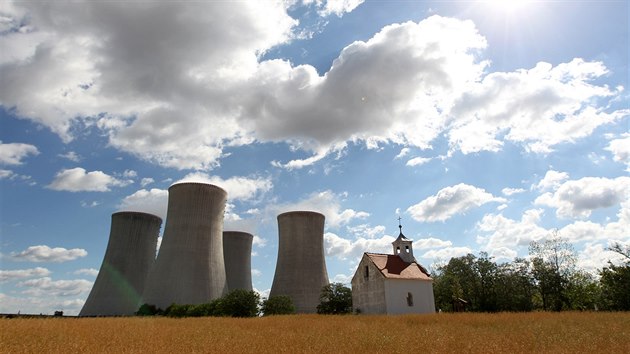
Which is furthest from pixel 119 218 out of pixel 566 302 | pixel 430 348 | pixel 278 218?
pixel 566 302

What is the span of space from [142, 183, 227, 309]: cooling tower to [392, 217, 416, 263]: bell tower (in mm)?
15028

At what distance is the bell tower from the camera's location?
35906 millimetres

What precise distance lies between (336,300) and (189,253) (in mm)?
12319

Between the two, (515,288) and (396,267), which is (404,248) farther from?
(515,288)

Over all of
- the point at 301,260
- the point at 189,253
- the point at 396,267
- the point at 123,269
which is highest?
the point at 189,253

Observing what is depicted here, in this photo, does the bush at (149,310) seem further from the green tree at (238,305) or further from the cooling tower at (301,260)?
the cooling tower at (301,260)

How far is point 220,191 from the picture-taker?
37.5 metres

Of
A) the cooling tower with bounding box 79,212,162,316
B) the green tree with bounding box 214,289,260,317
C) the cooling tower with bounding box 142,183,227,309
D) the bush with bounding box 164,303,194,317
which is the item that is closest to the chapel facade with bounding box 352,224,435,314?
the green tree with bounding box 214,289,260,317

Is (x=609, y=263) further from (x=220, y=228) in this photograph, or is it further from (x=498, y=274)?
(x=220, y=228)

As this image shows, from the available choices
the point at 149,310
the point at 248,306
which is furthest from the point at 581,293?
the point at 149,310

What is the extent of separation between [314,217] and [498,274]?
21163 millimetres

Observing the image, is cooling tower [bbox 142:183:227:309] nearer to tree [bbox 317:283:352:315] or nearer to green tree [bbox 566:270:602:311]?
tree [bbox 317:283:352:315]

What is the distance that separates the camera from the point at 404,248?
36.4 metres

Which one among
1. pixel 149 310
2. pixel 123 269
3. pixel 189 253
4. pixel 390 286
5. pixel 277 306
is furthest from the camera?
pixel 123 269
